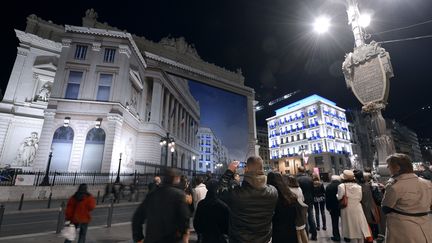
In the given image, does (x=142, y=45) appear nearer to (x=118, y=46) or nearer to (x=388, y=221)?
(x=118, y=46)

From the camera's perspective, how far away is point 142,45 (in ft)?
118

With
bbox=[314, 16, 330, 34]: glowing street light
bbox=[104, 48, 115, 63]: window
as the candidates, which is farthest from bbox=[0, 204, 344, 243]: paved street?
bbox=[104, 48, 115, 63]: window

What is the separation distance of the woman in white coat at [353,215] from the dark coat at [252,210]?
3.20 m

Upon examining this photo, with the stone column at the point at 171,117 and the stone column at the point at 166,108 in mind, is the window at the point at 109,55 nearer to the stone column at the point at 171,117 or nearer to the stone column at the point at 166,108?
the stone column at the point at 166,108

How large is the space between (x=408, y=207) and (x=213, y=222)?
9.57ft

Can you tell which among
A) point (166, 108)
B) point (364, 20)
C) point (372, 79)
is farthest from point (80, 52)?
point (372, 79)

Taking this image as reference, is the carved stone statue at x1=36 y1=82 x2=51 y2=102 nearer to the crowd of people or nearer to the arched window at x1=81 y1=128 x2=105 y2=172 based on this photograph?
the arched window at x1=81 y1=128 x2=105 y2=172

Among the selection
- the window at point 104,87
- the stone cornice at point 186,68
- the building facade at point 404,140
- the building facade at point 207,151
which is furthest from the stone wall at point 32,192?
the building facade at point 404,140

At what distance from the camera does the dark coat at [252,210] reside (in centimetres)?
269

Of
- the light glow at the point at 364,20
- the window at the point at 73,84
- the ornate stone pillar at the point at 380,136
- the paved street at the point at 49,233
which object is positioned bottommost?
the paved street at the point at 49,233

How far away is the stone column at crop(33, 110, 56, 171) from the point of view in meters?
19.9

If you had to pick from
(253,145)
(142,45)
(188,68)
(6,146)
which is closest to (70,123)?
(6,146)

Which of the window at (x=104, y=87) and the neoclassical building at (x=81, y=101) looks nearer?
the neoclassical building at (x=81, y=101)

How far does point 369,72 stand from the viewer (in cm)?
803
